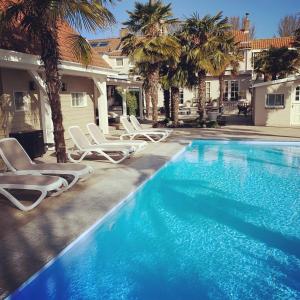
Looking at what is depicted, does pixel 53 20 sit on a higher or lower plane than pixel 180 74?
higher

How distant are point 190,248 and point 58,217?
2608mm

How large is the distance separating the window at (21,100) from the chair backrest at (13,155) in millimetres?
4905

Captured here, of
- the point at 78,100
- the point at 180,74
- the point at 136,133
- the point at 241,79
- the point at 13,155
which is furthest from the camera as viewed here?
the point at 241,79

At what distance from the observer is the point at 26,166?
8.09 metres

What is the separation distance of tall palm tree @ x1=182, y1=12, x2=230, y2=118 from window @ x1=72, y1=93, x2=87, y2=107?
7.02m

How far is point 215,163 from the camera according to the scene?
12.3 meters

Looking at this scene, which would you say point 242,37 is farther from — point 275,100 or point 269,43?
point 275,100

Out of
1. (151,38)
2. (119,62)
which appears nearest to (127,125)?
(151,38)

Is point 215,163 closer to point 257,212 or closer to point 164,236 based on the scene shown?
point 257,212

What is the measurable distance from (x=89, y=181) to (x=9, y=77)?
5.85 m

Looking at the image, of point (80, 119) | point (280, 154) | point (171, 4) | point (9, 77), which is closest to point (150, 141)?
point (80, 119)

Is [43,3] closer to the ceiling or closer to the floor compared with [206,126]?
closer to the ceiling

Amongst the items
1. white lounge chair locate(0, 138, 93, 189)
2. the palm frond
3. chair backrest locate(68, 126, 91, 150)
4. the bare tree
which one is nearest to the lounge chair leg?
white lounge chair locate(0, 138, 93, 189)

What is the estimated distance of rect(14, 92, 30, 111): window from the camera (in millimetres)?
12555
